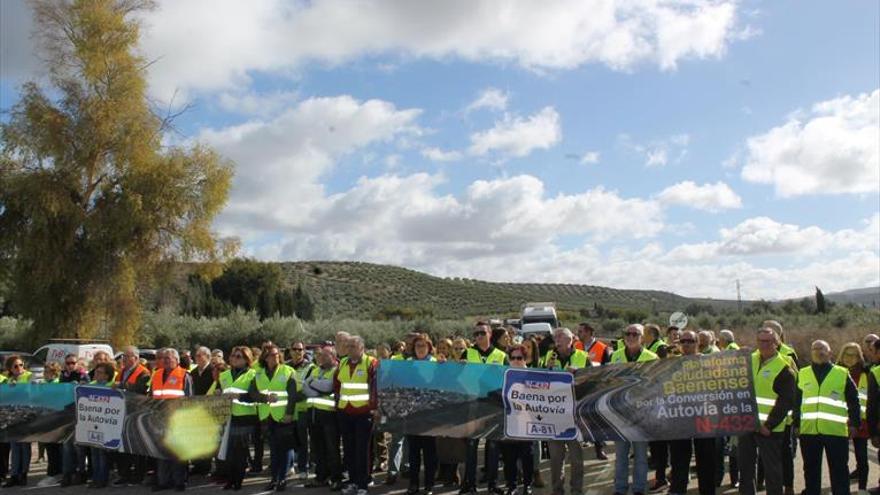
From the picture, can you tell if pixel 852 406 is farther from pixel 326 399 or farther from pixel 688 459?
pixel 326 399

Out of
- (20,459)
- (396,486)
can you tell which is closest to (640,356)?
(396,486)

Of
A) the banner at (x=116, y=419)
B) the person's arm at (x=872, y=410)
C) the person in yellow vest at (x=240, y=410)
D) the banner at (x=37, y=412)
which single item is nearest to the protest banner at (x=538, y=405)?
the person in yellow vest at (x=240, y=410)

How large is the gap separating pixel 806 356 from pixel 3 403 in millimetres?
21564

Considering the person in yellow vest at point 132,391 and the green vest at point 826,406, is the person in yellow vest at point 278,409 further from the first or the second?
the green vest at point 826,406

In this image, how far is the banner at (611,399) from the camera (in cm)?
877

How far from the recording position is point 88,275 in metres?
27.3

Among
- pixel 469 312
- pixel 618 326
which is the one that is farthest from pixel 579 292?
pixel 618 326

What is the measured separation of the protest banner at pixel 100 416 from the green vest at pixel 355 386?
3.32m

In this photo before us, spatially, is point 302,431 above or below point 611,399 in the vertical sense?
below

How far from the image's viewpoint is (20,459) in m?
11.8

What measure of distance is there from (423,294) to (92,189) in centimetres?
7164

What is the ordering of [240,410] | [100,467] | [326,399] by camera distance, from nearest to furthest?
[326,399] < [240,410] < [100,467]

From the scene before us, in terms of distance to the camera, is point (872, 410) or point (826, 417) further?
point (872, 410)

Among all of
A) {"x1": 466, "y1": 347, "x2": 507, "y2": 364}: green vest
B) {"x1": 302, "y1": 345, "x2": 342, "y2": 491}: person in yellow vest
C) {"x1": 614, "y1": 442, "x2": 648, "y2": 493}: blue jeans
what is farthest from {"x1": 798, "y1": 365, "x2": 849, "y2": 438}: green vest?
{"x1": 302, "y1": 345, "x2": 342, "y2": 491}: person in yellow vest
